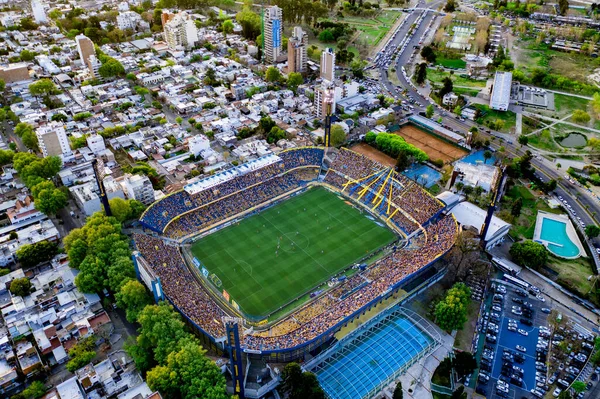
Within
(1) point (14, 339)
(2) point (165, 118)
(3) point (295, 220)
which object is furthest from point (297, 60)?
(1) point (14, 339)

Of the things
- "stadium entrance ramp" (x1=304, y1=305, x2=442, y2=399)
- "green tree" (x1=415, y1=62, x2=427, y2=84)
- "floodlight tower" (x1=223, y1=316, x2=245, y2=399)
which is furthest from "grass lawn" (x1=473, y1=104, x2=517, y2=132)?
"floodlight tower" (x1=223, y1=316, x2=245, y2=399)

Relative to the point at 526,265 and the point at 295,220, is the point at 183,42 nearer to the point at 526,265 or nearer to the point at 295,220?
the point at 295,220

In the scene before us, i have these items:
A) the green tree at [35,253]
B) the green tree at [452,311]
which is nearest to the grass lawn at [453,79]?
the green tree at [452,311]

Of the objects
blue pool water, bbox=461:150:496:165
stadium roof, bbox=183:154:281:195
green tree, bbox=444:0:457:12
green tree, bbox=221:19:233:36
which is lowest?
blue pool water, bbox=461:150:496:165

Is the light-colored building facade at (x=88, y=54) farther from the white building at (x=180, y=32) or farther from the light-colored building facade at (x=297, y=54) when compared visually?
the light-colored building facade at (x=297, y=54)

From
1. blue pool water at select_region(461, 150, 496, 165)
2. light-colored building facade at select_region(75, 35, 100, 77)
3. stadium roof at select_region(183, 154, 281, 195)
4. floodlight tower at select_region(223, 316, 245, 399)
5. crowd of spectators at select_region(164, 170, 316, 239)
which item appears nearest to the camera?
floodlight tower at select_region(223, 316, 245, 399)

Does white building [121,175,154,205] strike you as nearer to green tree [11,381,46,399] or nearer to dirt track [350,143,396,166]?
green tree [11,381,46,399]
